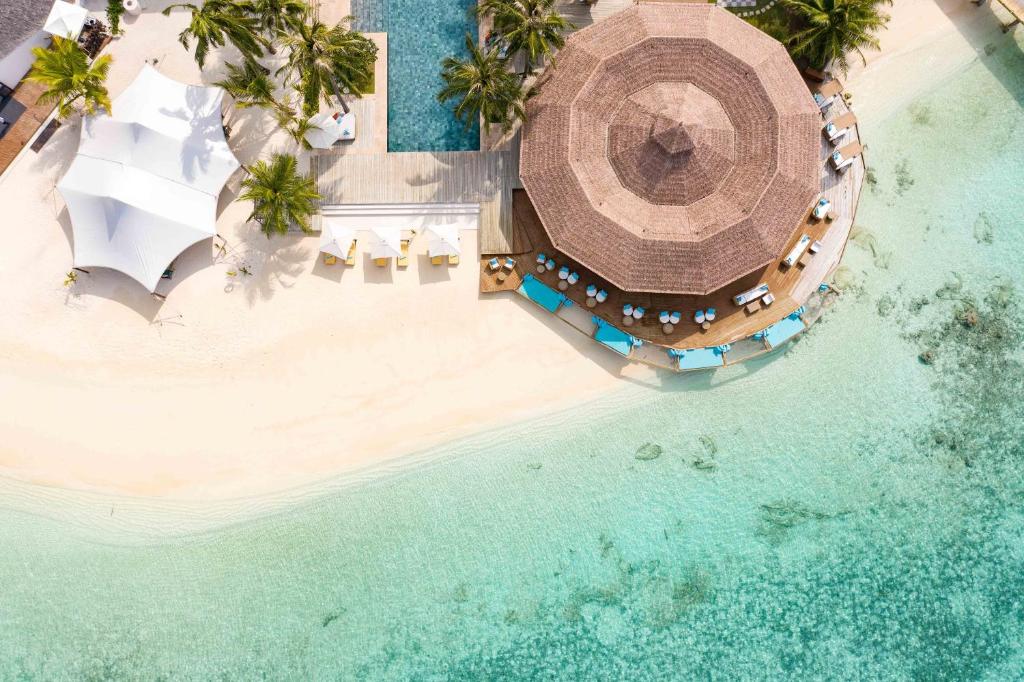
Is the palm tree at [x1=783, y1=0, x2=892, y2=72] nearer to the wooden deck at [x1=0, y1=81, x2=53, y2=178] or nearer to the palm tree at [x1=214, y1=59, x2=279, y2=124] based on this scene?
the palm tree at [x1=214, y1=59, x2=279, y2=124]

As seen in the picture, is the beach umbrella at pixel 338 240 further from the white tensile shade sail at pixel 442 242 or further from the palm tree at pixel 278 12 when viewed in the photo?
the palm tree at pixel 278 12

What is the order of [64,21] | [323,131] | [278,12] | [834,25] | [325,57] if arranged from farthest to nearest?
[323,131]
[64,21]
[834,25]
[278,12]
[325,57]

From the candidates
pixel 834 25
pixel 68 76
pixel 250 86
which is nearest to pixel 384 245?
pixel 250 86

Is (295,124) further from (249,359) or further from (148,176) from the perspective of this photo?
(249,359)

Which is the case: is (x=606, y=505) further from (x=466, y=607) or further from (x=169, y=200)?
(x=169, y=200)

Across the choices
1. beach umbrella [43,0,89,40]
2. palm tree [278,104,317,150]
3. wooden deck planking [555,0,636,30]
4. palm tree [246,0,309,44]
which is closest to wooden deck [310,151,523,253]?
palm tree [278,104,317,150]

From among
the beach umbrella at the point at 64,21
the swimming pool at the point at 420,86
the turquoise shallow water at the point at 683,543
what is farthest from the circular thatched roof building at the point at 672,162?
the beach umbrella at the point at 64,21

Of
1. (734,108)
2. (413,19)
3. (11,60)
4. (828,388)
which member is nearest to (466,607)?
(828,388)
